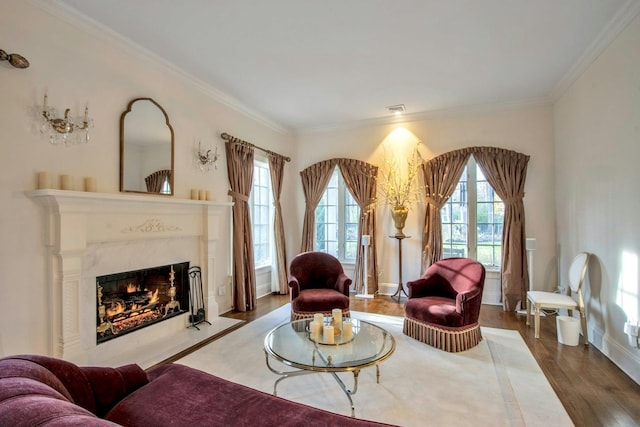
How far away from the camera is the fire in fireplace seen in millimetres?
3014

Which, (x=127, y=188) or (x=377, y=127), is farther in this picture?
(x=377, y=127)

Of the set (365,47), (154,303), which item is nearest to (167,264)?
(154,303)

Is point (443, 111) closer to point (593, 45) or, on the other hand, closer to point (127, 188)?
point (593, 45)

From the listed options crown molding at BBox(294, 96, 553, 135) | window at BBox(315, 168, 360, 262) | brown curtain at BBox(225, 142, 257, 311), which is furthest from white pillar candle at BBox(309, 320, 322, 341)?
crown molding at BBox(294, 96, 553, 135)

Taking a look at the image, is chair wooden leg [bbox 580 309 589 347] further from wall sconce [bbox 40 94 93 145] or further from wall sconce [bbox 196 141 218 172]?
wall sconce [bbox 40 94 93 145]

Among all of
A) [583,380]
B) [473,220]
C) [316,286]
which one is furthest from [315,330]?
[473,220]

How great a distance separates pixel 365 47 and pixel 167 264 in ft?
10.4

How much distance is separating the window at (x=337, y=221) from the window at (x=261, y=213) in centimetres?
93

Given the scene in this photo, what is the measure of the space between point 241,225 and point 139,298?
160 centimetres

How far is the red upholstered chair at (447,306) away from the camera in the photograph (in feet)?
10.2

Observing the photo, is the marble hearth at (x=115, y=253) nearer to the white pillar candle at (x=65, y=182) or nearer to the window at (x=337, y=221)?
the white pillar candle at (x=65, y=182)

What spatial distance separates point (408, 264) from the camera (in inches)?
211

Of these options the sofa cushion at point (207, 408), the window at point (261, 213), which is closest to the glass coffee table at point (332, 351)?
the sofa cushion at point (207, 408)

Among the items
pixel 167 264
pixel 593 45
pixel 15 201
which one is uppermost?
pixel 593 45
